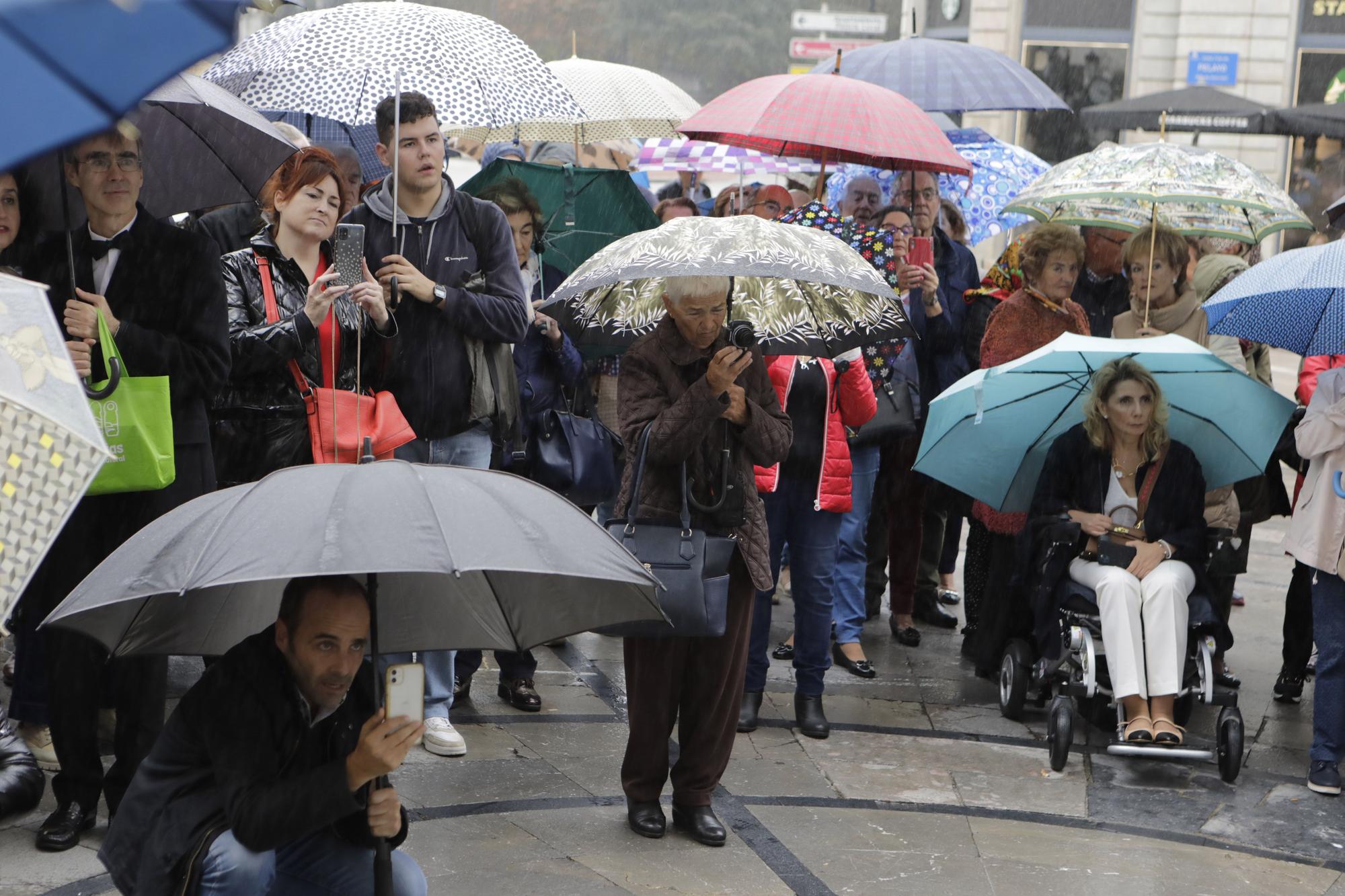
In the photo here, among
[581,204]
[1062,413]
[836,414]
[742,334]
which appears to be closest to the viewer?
[742,334]

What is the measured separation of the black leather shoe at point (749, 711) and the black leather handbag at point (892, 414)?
1.29 meters

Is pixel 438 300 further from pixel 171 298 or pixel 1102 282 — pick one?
pixel 1102 282

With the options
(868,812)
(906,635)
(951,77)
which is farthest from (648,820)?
(951,77)

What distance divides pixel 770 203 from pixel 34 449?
702cm

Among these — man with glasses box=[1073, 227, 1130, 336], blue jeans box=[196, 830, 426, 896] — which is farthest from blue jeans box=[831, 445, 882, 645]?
blue jeans box=[196, 830, 426, 896]

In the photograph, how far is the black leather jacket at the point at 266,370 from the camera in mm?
5297

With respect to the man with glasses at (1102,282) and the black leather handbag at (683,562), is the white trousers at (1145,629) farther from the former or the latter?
the man with glasses at (1102,282)

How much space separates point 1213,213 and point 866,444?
8.95 ft

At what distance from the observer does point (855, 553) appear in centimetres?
729

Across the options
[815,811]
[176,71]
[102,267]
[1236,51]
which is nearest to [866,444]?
[815,811]

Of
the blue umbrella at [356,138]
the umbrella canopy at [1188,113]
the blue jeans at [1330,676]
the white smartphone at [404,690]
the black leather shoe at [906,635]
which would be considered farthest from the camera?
the umbrella canopy at [1188,113]

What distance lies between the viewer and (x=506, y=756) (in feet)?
19.6

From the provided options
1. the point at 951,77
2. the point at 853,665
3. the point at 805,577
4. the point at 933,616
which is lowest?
the point at 933,616

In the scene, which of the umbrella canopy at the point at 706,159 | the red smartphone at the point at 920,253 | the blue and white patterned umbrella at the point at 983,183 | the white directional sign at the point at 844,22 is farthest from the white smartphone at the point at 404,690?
the white directional sign at the point at 844,22
